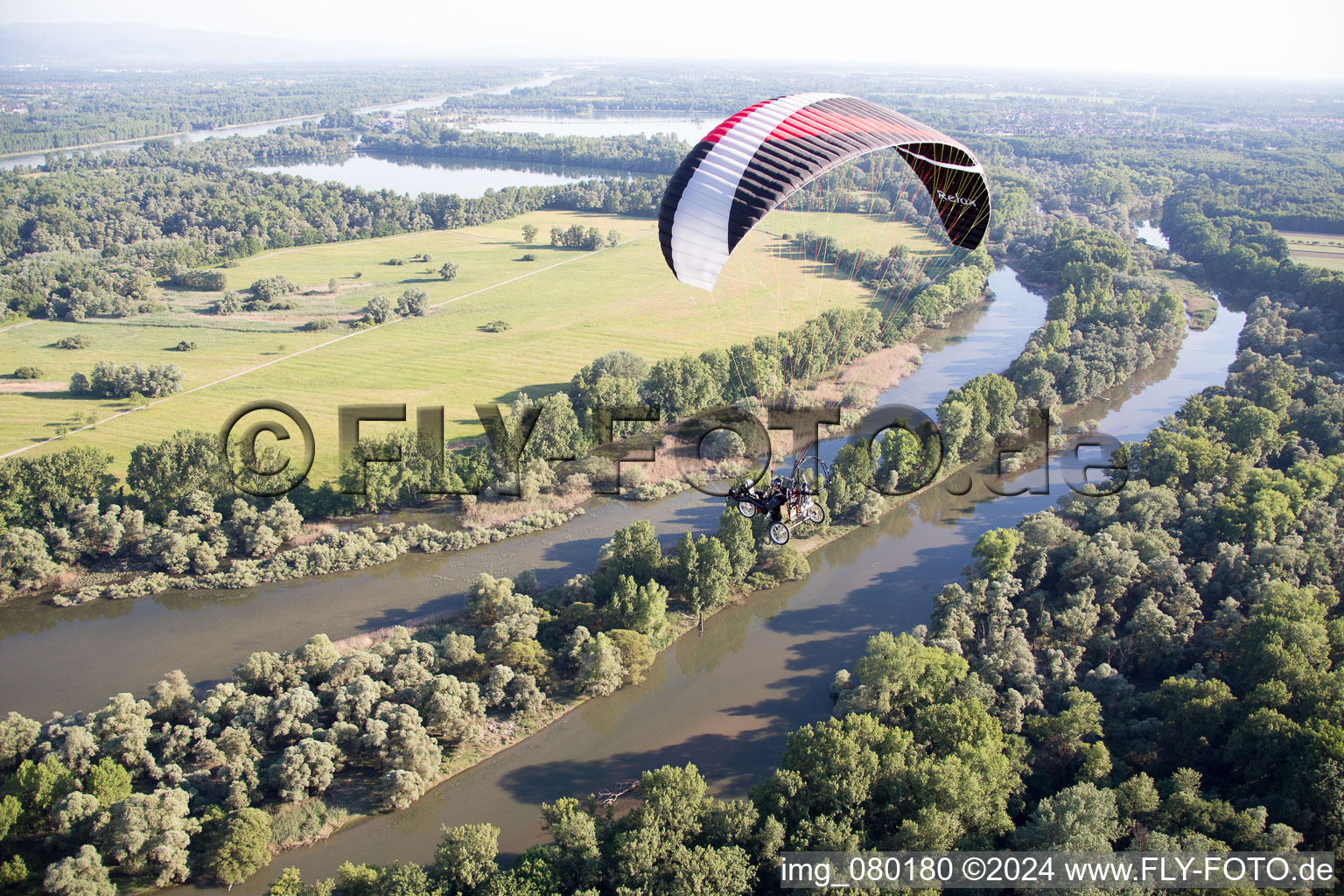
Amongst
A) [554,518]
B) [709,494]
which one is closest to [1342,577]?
[709,494]

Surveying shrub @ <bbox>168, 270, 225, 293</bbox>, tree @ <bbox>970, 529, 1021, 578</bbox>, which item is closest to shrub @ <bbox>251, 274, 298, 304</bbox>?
shrub @ <bbox>168, 270, 225, 293</bbox>

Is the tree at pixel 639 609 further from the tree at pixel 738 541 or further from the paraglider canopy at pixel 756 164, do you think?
the paraglider canopy at pixel 756 164

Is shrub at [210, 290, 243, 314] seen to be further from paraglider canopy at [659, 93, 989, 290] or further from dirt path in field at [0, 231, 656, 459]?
paraglider canopy at [659, 93, 989, 290]

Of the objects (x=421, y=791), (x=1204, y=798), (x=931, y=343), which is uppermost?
(x=931, y=343)

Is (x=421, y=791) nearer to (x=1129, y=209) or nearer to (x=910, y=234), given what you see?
(x=910, y=234)

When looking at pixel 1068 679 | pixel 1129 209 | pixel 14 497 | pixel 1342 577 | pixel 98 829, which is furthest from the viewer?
pixel 1129 209

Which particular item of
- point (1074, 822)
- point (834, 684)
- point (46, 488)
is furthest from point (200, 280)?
point (1074, 822)

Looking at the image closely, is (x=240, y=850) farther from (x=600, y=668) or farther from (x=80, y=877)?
(x=600, y=668)
